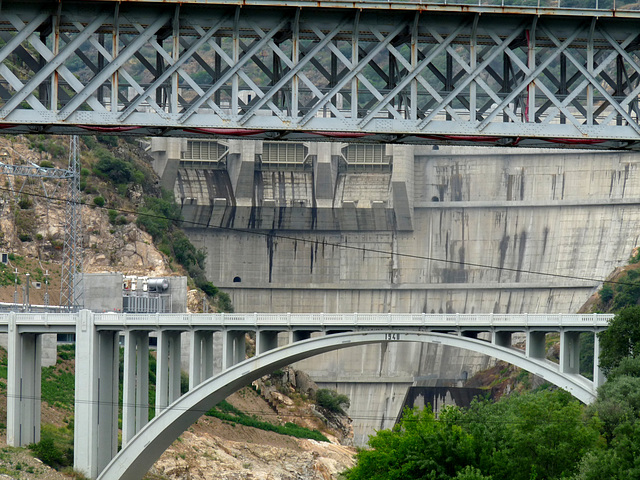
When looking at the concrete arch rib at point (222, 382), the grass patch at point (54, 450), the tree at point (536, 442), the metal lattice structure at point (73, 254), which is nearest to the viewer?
the tree at point (536, 442)

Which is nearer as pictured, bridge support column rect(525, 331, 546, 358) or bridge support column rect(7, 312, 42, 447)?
bridge support column rect(525, 331, 546, 358)

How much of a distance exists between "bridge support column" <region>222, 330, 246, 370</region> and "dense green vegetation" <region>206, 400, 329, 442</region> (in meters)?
20.1

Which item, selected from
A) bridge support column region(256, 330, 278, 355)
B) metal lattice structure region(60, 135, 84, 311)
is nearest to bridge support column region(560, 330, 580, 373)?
bridge support column region(256, 330, 278, 355)

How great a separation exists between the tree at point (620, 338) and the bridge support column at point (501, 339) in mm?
4972

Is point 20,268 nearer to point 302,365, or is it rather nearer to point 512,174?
point 302,365

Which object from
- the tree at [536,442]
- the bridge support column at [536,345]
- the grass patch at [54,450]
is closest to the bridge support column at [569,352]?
the bridge support column at [536,345]

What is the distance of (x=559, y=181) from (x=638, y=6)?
31.3 meters

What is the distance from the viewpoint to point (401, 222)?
129 metres

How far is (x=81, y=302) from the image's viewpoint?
283 feet

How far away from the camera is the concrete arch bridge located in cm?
5781

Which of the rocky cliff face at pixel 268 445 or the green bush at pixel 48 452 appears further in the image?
the rocky cliff face at pixel 268 445

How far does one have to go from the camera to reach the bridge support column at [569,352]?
5441 cm

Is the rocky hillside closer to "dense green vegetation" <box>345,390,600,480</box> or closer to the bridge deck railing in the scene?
the bridge deck railing

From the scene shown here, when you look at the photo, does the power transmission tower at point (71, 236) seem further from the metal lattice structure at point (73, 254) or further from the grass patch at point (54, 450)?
the grass patch at point (54, 450)
